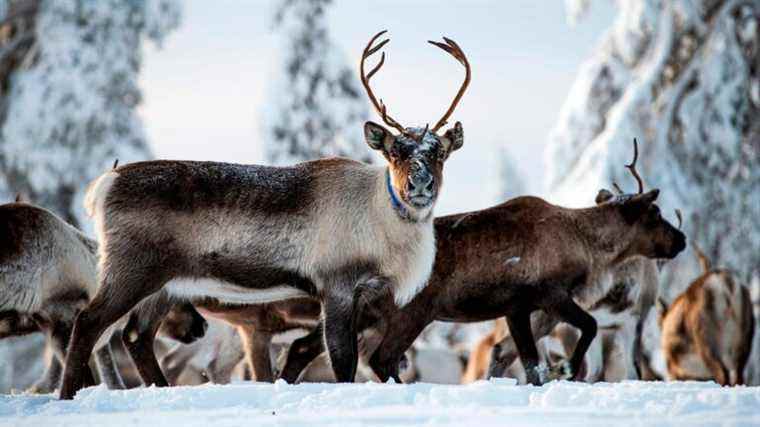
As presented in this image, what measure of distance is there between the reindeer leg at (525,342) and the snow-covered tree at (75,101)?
15629mm

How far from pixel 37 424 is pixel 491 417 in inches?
84.0

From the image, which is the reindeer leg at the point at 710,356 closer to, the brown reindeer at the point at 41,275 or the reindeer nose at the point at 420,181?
the reindeer nose at the point at 420,181

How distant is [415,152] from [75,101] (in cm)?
1718

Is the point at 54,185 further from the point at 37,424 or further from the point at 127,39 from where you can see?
the point at 37,424

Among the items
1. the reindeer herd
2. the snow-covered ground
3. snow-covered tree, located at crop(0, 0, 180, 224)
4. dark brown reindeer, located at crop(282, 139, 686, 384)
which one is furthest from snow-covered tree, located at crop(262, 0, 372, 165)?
the snow-covered ground

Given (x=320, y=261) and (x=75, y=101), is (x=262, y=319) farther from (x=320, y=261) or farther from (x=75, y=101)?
(x=75, y=101)

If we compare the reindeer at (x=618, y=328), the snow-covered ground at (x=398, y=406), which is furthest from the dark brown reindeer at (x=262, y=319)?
the snow-covered ground at (x=398, y=406)

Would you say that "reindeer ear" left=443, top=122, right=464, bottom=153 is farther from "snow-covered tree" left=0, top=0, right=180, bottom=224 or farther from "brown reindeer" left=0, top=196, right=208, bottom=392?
"snow-covered tree" left=0, top=0, right=180, bottom=224

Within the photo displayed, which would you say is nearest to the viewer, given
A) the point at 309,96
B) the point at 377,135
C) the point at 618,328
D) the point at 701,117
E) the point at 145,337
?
the point at 377,135

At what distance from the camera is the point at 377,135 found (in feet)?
23.9

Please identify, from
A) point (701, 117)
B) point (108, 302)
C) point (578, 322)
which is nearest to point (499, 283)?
point (578, 322)

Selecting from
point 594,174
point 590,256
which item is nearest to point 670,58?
point 594,174

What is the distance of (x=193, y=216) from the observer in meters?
6.78

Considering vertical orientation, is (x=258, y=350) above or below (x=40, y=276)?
below
